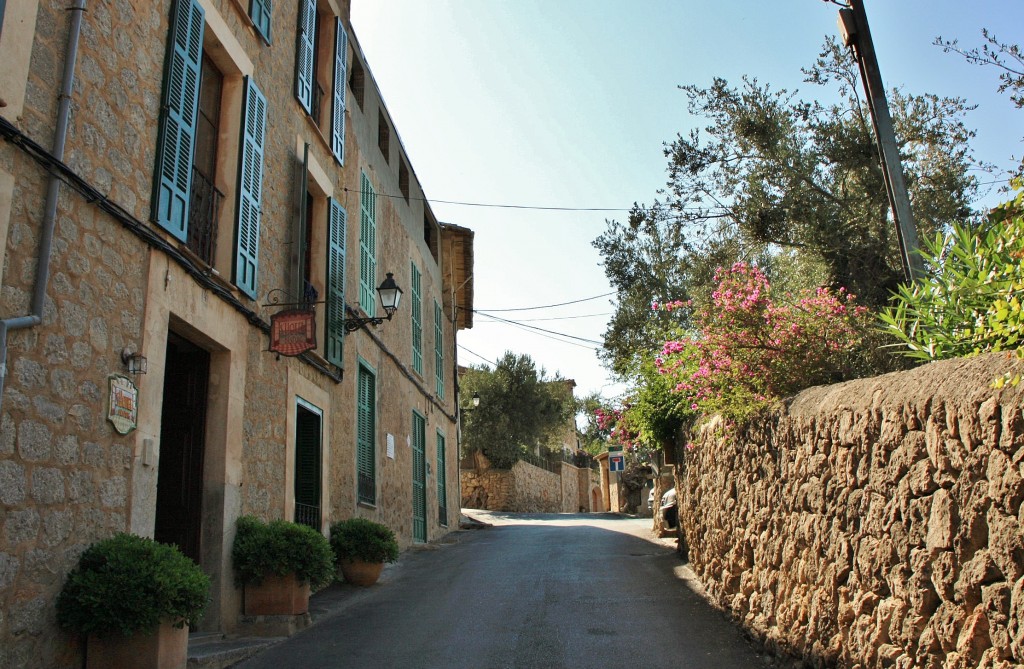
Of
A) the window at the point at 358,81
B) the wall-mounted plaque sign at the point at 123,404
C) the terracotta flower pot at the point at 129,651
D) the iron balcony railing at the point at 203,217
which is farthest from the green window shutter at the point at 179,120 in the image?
the window at the point at 358,81

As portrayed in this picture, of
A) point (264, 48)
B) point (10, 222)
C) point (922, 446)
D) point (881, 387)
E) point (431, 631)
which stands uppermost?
point (264, 48)

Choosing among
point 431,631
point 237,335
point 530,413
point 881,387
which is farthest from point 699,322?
point 530,413

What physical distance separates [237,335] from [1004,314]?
619cm

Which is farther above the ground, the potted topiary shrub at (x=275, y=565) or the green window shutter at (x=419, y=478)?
the green window shutter at (x=419, y=478)

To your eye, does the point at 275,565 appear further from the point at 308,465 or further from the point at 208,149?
the point at 208,149

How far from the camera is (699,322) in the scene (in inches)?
312

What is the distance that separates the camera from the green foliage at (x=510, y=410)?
96.5 ft

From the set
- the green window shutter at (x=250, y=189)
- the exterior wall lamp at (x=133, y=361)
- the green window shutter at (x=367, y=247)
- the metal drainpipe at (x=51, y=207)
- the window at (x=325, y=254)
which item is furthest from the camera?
the green window shutter at (x=367, y=247)

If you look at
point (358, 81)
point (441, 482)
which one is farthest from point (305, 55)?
point (441, 482)

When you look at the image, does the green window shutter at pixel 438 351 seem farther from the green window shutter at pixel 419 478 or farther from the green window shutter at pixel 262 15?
the green window shutter at pixel 262 15

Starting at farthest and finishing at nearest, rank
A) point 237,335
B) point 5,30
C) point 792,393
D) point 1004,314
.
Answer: point 237,335, point 792,393, point 5,30, point 1004,314

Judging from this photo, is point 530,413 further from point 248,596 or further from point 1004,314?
point 1004,314

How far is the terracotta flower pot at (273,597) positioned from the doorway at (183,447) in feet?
2.09

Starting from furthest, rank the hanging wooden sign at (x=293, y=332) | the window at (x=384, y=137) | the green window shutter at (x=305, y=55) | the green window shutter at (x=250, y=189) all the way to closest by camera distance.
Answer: the window at (x=384, y=137) → the green window shutter at (x=305, y=55) → the green window shutter at (x=250, y=189) → the hanging wooden sign at (x=293, y=332)
